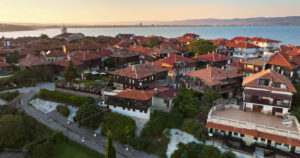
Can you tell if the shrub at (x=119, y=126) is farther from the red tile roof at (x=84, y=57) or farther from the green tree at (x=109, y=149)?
the red tile roof at (x=84, y=57)

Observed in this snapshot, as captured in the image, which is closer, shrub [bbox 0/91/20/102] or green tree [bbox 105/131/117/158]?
green tree [bbox 105/131/117/158]

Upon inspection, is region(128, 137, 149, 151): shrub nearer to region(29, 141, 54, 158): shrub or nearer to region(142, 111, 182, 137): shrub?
region(142, 111, 182, 137): shrub

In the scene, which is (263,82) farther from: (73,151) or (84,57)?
(84,57)

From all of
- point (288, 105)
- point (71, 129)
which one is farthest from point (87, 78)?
point (288, 105)

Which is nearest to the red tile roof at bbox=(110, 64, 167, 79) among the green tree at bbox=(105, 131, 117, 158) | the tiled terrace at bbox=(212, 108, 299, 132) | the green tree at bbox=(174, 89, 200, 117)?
the green tree at bbox=(174, 89, 200, 117)

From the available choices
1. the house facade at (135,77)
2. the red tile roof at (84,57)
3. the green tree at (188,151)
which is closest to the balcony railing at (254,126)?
the green tree at (188,151)

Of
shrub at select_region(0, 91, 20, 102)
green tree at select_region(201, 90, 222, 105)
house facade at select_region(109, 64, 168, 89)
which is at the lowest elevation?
shrub at select_region(0, 91, 20, 102)
